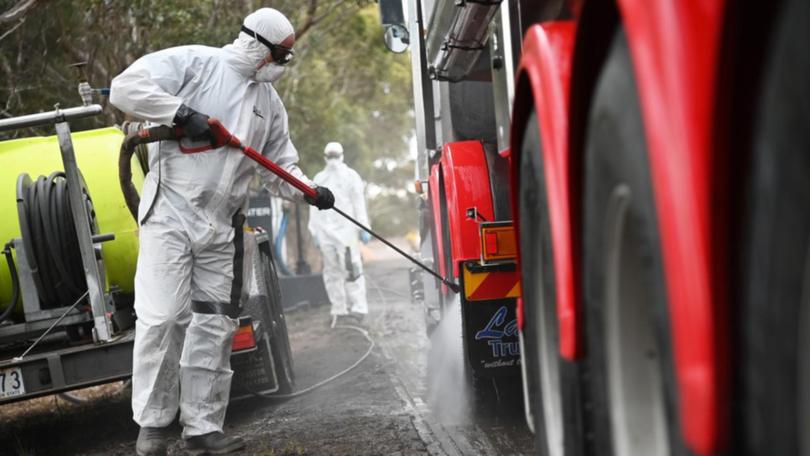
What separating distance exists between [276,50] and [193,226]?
1014 mm

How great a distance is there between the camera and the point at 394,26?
24.4 ft

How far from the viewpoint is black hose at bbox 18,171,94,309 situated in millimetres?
5855

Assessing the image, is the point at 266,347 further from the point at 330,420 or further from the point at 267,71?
the point at 267,71

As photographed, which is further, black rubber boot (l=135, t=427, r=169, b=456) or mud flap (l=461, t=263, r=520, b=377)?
black rubber boot (l=135, t=427, r=169, b=456)

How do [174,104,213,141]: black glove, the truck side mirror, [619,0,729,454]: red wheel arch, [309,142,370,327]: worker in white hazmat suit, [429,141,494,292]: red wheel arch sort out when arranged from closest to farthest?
[619,0,729,454]: red wheel arch < [429,141,494,292]: red wheel arch < [174,104,213,141]: black glove < the truck side mirror < [309,142,370,327]: worker in white hazmat suit

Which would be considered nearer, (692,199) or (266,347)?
(692,199)

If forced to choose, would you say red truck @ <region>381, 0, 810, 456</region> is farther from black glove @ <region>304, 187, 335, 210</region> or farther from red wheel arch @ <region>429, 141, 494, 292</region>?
black glove @ <region>304, 187, 335, 210</region>

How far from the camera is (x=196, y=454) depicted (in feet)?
17.6

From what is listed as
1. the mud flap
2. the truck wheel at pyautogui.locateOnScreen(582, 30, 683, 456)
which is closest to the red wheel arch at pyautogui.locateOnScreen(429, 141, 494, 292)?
the mud flap

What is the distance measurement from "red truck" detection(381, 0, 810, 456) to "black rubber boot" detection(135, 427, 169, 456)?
2.74 m

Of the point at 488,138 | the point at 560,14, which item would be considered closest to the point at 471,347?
the point at 488,138

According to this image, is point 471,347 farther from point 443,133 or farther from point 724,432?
point 724,432

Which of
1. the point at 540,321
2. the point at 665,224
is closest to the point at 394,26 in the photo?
the point at 540,321

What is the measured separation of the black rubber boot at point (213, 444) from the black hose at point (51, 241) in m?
1.25
